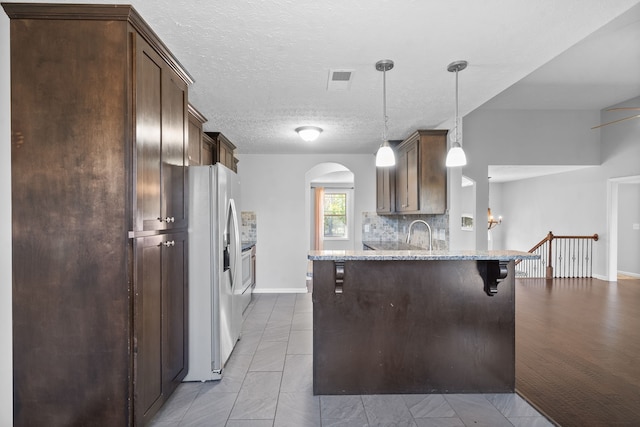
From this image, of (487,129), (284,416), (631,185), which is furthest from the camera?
(631,185)

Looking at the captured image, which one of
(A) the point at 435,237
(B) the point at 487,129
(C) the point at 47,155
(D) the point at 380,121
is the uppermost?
(B) the point at 487,129

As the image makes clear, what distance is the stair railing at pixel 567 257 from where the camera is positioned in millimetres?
6691

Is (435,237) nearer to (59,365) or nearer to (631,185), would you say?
(59,365)

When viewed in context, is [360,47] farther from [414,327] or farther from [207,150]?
[207,150]

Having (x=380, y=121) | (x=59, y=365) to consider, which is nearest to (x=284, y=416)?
(x=59, y=365)

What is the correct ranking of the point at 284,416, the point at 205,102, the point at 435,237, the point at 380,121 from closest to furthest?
the point at 284,416 < the point at 205,102 < the point at 380,121 < the point at 435,237

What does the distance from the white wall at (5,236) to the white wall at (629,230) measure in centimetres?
954

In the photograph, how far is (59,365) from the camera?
1.72m

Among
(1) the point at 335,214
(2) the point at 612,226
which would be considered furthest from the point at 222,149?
(2) the point at 612,226

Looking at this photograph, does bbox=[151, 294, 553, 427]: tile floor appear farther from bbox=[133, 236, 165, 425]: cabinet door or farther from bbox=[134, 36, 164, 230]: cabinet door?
bbox=[134, 36, 164, 230]: cabinet door

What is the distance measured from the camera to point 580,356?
3.00 m

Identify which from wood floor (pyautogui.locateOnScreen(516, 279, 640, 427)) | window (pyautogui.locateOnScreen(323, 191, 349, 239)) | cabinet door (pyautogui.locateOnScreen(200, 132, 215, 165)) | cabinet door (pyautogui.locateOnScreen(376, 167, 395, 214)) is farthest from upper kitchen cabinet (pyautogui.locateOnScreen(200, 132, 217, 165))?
window (pyautogui.locateOnScreen(323, 191, 349, 239))

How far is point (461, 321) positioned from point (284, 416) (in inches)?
54.1

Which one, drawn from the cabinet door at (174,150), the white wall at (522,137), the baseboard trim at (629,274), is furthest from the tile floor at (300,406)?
the baseboard trim at (629,274)
